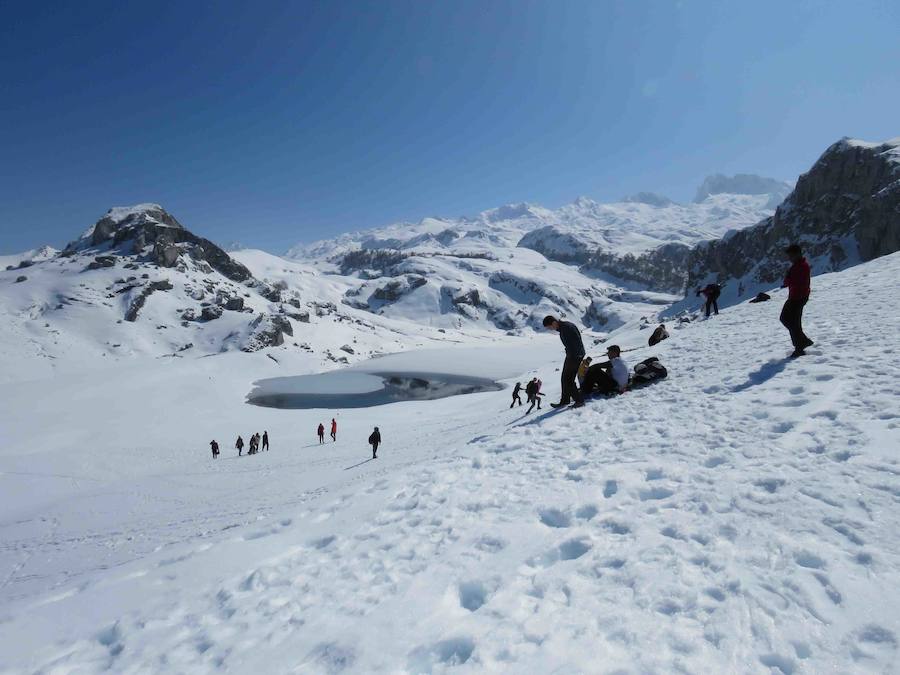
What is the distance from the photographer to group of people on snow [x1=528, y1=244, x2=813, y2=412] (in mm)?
11070

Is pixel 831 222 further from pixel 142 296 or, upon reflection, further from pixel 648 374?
pixel 142 296

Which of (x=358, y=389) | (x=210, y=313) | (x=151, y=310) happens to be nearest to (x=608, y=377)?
(x=358, y=389)

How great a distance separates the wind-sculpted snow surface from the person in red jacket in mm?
686

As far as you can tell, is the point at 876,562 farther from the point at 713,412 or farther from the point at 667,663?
the point at 713,412

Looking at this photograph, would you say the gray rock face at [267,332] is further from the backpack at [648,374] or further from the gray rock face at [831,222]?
the gray rock face at [831,222]

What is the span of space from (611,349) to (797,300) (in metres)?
4.93

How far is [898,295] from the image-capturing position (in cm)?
1462

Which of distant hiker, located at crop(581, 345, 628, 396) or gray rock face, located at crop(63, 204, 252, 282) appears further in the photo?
gray rock face, located at crop(63, 204, 252, 282)

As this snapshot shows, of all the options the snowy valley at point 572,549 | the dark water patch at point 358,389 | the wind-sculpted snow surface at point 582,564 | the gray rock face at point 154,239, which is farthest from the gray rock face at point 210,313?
the wind-sculpted snow surface at point 582,564

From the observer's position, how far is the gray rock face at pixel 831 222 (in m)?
70.6

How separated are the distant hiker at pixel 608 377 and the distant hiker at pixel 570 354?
2.70 feet

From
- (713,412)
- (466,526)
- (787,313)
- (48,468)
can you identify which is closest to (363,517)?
(466,526)

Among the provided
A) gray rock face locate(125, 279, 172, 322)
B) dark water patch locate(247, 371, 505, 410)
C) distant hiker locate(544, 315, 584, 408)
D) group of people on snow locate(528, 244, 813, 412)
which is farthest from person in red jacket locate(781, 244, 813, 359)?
gray rock face locate(125, 279, 172, 322)

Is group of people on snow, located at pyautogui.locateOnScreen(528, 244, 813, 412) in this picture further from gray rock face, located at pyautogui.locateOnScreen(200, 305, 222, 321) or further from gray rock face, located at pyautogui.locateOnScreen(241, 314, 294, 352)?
gray rock face, located at pyautogui.locateOnScreen(200, 305, 222, 321)
